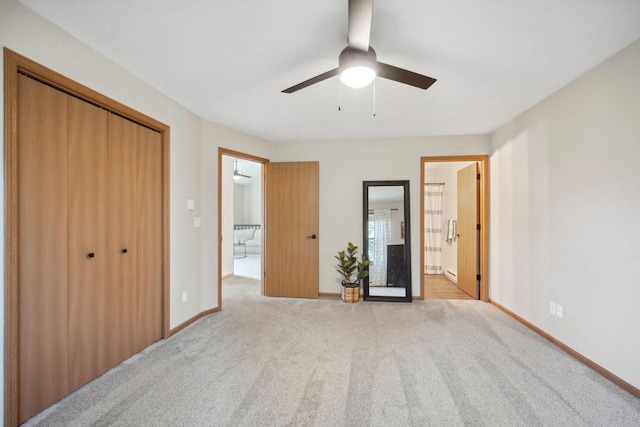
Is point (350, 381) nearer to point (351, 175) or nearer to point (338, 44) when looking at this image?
point (338, 44)

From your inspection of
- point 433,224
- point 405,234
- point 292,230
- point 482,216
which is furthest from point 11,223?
point 433,224

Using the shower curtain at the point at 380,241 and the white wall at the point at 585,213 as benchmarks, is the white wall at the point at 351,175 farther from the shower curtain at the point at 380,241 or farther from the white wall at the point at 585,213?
the white wall at the point at 585,213

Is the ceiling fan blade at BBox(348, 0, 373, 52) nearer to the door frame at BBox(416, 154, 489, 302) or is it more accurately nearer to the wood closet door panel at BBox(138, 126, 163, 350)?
the wood closet door panel at BBox(138, 126, 163, 350)

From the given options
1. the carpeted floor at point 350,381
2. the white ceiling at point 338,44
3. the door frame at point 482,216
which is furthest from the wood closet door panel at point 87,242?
the door frame at point 482,216

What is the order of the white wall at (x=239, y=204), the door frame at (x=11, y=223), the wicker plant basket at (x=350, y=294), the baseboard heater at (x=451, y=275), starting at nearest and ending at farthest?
1. the door frame at (x=11, y=223)
2. the wicker plant basket at (x=350, y=294)
3. the baseboard heater at (x=451, y=275)
4. the white wall at (x=239, y=204)

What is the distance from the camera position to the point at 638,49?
179 cm

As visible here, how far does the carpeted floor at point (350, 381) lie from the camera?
5.27 feet

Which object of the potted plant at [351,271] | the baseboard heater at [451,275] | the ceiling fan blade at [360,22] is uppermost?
the ceiling fan blade at [360,22]

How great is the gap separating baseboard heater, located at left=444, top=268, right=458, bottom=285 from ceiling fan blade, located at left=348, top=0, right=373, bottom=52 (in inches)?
173

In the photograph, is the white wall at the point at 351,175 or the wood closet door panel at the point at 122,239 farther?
the white wall at the point at 351,175

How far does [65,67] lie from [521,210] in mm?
4253

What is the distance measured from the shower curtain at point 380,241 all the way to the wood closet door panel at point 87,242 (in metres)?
3.09

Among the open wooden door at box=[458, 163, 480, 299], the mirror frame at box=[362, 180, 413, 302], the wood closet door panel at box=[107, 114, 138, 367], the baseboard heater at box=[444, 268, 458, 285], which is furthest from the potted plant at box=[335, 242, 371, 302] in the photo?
the wood closet door panel at box=[107, 114, 138, 367]

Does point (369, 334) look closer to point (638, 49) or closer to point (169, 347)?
point (169, 347)
